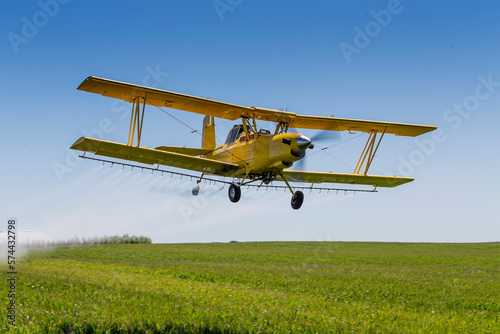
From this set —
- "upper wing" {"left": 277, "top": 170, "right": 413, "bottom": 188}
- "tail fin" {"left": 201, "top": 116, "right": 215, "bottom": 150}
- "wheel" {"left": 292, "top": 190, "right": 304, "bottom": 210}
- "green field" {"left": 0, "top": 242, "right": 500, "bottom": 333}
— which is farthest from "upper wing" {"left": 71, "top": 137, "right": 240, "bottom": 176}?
"tail fin" {"left": 201, "top": 116, "right": 215, "bottom": 150}

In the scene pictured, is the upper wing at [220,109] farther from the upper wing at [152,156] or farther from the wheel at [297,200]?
the wheel at [297,200]

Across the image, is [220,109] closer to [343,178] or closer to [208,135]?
[343,178]

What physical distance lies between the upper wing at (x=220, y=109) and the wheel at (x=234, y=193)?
8.74 ft

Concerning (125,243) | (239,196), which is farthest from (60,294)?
(125,243)

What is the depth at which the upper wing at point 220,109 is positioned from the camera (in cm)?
1527

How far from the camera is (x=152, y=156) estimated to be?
16.3m

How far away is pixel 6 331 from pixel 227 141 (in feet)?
32.9

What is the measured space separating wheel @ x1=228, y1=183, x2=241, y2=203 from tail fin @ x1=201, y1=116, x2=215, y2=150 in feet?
29.6

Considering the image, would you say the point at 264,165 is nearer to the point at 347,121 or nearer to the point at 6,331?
the point at 347,121

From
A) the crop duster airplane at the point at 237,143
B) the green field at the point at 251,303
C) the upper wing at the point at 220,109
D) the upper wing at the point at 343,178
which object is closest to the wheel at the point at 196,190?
the crop duster airplane at the point at 237,143

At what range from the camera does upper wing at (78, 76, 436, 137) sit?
15.3m

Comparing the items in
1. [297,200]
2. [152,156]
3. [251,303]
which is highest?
[152,156]

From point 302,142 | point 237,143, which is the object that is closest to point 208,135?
point 237,143

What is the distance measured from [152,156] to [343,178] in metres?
8.22
